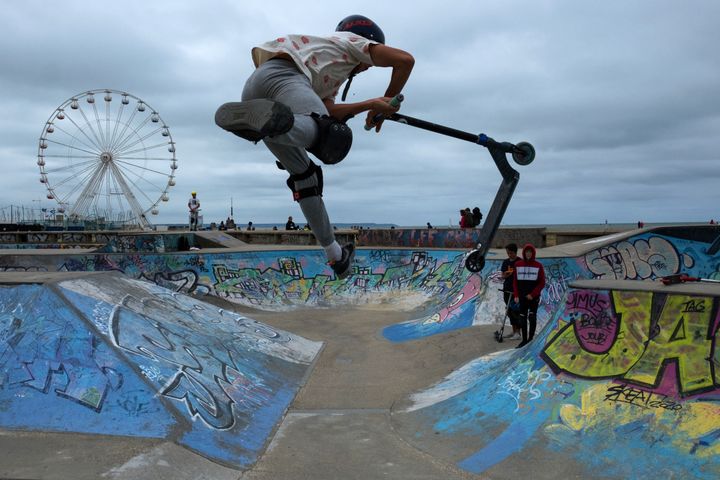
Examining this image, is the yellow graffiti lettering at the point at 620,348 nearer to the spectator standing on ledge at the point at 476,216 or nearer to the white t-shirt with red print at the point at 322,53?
the white t-shirt with red print at the point at 322,53

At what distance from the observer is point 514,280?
9.32 meters

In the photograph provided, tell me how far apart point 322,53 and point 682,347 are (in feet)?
13.6

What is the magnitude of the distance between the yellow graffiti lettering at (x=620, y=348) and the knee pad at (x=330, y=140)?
378 cm

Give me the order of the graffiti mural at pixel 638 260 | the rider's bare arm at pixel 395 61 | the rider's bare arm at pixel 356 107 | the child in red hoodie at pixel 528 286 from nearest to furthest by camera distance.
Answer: the rider's bare arm at pixel 395 61, the rider's bare arm at pixel 356 107, the child in red hoodie at pixel 528 286, the graffiti mural at pixel 638 260

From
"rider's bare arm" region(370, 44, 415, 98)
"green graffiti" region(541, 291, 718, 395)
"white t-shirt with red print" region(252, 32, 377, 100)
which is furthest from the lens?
"green graffiti" region(541, 291, 718, 395)

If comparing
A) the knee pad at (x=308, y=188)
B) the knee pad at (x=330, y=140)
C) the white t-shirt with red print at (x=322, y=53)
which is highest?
the white t-shirt with red print at (x=322, y=53)

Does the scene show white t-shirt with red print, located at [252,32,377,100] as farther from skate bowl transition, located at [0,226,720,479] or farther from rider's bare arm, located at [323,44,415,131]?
skate bowl transition, located at [0,226,720,479]

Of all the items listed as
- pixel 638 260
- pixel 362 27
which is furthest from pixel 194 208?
pixel 362 27

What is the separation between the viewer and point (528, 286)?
914 centimetres

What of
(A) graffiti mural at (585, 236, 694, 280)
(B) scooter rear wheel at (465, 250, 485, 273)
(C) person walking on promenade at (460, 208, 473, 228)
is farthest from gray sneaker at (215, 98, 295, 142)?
(C) person walking on promenade at (460, 208, 473, 228)

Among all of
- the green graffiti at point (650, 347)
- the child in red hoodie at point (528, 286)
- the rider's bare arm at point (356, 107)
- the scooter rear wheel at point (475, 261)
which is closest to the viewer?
the rider's bare arm at point (356, 107)

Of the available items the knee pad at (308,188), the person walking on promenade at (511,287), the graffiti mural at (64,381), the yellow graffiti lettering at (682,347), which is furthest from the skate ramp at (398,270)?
the knee pad at (308,188)

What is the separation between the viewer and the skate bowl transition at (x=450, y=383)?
4.73 m

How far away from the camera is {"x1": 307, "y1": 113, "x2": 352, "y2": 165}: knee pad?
3.37 metres
